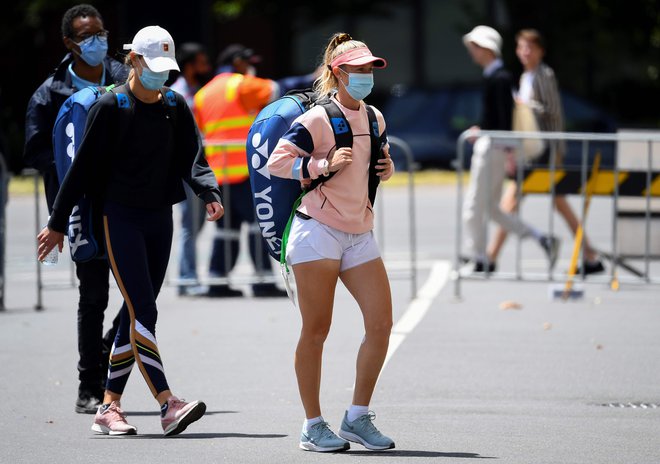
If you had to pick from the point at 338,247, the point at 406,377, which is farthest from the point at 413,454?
the point at 406,377

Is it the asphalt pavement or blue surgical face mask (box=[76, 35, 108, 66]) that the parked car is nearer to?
the asphalt pavement

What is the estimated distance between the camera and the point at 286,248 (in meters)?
6.53

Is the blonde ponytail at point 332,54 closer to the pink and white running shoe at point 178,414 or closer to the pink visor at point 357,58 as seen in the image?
the pink visor at point 357,58

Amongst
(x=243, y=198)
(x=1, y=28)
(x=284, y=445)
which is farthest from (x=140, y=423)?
(x=1, y=28)

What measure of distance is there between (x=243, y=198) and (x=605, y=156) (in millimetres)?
3809

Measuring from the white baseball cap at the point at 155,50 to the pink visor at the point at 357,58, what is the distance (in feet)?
2.66

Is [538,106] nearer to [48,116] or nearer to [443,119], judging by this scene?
[48,116]

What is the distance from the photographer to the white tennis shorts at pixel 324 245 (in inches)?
253

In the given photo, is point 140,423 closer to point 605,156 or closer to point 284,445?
point 284,445

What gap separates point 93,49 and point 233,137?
4534 millimetres

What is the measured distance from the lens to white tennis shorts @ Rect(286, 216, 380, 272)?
21.1ft

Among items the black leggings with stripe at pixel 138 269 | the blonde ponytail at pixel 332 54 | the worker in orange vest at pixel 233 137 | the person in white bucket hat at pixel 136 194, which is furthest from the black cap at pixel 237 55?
the blonde ponytail at pixel 332 54

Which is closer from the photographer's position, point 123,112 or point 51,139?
point 123,112

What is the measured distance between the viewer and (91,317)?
750 centimetres
